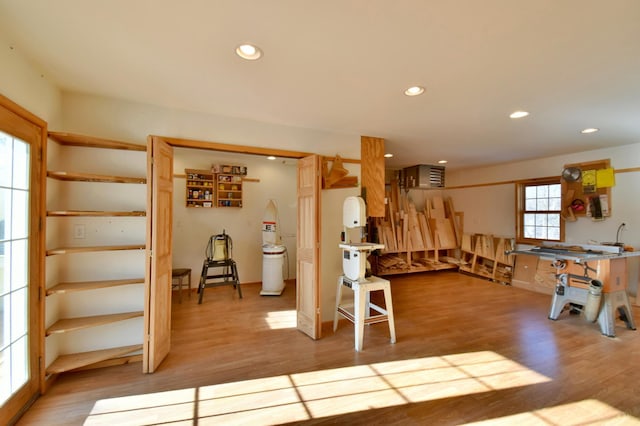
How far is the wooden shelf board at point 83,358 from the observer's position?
216 centimetres

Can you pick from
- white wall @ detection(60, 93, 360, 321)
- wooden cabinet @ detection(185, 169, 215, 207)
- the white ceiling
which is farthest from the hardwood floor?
the white ceiling

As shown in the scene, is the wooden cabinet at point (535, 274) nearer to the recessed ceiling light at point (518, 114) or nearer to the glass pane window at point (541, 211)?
the glass pane window at point (541, 211)

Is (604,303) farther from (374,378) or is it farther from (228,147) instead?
(228,147)

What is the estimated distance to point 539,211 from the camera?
5289 mm

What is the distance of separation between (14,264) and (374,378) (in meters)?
2.79

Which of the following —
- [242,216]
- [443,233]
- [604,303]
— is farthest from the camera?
[443,233]

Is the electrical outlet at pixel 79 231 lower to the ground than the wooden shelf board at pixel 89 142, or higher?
lower

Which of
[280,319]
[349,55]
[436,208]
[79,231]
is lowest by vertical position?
[280,319]

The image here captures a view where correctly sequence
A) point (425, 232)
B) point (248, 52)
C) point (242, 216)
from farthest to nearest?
point (425, 232), point (242, 216), point (248, 52)

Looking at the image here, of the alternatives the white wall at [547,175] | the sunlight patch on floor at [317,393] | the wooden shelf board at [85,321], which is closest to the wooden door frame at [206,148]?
the wooden shelf board at [85,321]

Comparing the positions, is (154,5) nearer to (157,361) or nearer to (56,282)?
(56,282)

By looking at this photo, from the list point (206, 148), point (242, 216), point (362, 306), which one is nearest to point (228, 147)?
point (206, 148)

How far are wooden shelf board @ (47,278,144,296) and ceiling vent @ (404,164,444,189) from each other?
5.23 m

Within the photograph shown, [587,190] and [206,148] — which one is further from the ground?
[206,148]
